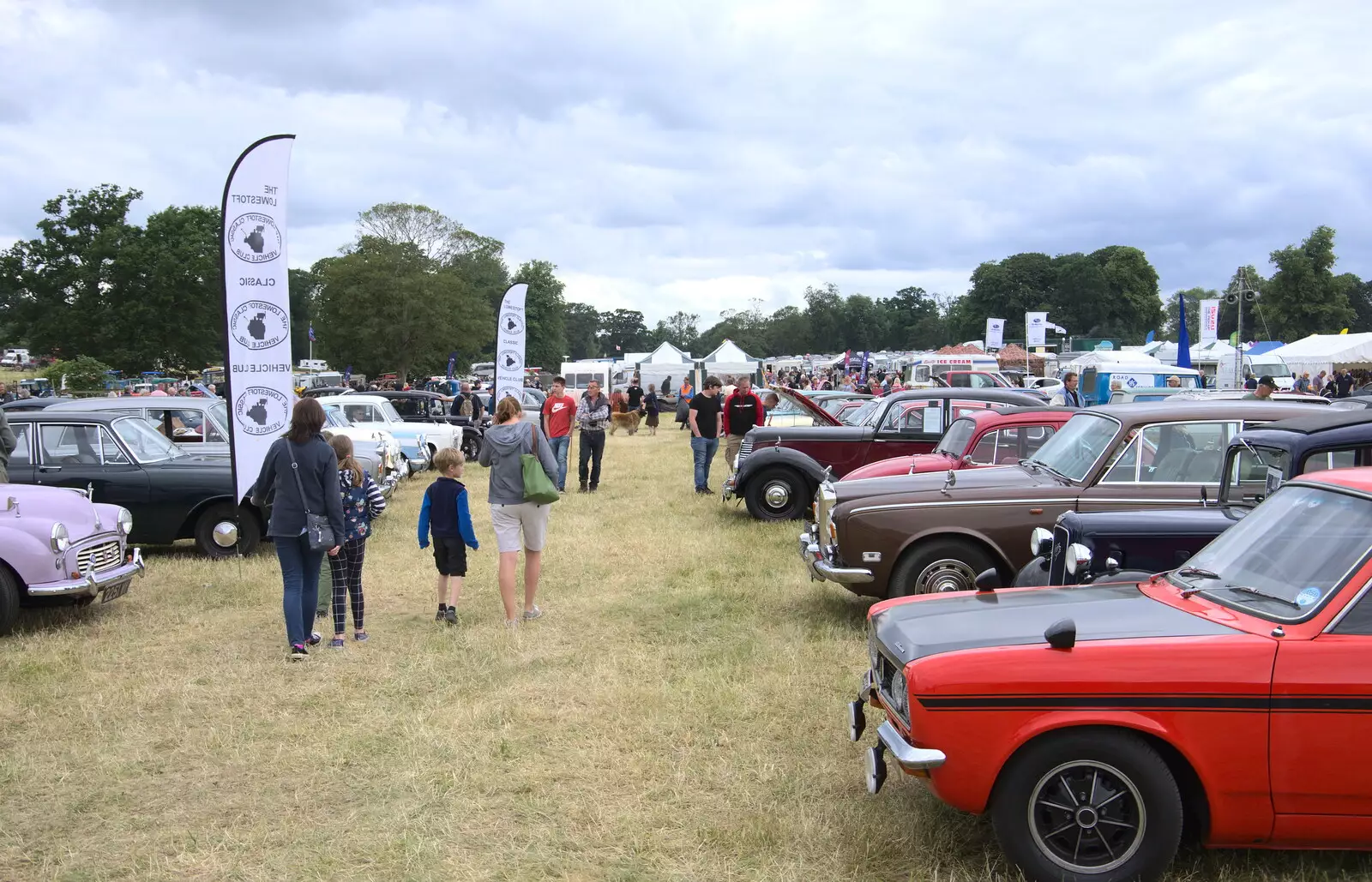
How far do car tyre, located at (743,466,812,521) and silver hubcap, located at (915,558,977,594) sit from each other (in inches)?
242

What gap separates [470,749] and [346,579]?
8.61ft

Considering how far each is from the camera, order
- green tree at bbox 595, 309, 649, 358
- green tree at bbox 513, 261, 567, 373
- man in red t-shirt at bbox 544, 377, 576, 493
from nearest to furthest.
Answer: man in red t-shirt at bbox 544, 377, 576, 493, green tree at bbox 513, 261, 567, 373, green tree at bbox 595, 309, 649, 358

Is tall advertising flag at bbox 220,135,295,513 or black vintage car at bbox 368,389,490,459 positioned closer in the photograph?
tall advertising flag at bbox 220,135,295,513

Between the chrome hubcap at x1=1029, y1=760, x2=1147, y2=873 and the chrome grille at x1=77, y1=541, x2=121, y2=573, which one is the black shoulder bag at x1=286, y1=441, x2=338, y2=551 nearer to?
the chrome grille at x1=77, y1=541, x2=121, y2=573

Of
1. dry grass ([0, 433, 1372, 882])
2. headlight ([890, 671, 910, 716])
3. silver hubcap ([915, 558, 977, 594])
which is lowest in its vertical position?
dry grass ([0, 433, 1372, 882])

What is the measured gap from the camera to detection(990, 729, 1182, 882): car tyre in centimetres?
367

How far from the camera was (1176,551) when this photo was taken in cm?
555

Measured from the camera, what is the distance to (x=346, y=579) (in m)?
7.77

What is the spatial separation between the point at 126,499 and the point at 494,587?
3.90 meters

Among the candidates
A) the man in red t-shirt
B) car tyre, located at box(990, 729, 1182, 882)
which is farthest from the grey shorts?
the man in red t-shirt

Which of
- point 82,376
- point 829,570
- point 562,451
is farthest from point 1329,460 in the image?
point 82,376

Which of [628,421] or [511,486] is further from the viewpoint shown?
[628,421]

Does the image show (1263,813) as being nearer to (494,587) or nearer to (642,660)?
(642,660)

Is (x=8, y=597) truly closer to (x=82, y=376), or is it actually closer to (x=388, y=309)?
(x=82, y=376)
